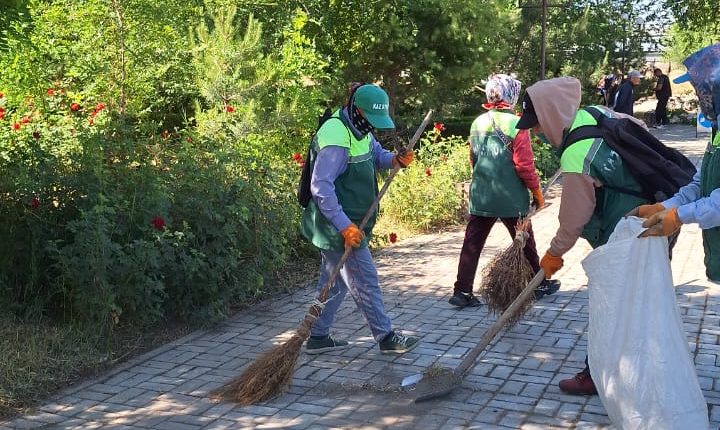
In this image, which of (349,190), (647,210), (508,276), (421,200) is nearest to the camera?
(647,210)

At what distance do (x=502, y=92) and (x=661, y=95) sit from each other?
17.6m

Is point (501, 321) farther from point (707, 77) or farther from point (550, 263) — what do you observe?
point (707, 77)

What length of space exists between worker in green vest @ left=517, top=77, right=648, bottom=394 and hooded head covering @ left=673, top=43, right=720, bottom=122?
53 centimetres

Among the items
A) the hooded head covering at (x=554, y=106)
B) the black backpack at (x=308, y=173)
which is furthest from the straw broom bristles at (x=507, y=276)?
the hooded head covering at (x=554, y=106)

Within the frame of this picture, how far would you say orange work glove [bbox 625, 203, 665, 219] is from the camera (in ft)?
11.9

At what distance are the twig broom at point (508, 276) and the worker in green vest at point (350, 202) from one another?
0.74 meters

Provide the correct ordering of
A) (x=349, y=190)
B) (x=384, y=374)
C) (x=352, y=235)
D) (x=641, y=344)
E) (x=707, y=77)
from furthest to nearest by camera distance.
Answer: (x=349, y=190) → (x=384, y=374) → (x=352, y=235) → (x=641, y=344) → (x=707, y=77)

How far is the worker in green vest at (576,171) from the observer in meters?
3.88

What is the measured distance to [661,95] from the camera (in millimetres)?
21703

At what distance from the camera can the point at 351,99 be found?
4.73 metres

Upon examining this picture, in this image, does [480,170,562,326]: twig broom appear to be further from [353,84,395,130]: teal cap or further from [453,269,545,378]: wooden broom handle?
[353,84,395,130]: teal cap

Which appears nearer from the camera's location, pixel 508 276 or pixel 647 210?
pixel 647 210

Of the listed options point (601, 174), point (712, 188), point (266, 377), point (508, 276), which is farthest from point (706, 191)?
point (266, 377)

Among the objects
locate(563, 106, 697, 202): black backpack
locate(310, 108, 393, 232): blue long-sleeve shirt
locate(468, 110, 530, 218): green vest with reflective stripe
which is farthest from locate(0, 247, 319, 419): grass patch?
locate(563, 106, 697, 202): black backpack
